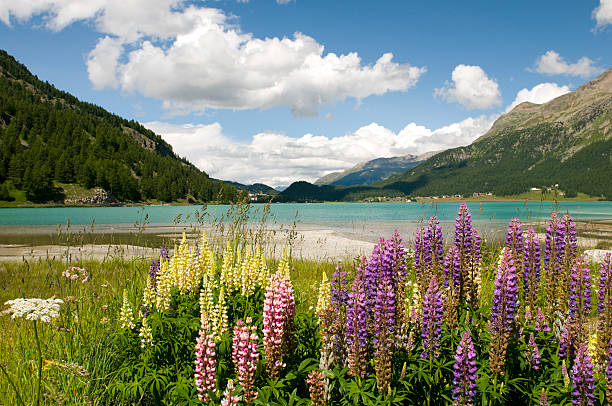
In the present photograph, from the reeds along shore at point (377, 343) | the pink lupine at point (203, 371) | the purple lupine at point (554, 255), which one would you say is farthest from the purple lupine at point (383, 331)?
the purple lupine at point (554, 255)

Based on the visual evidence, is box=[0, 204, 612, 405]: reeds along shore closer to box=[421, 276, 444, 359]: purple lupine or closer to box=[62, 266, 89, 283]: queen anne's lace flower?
box=[421, 276, 444, 359]: purple lupine

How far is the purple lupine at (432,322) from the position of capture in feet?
12.0

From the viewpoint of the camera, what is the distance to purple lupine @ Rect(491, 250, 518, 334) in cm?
369

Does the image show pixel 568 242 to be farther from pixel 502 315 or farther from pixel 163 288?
pixel 163 288

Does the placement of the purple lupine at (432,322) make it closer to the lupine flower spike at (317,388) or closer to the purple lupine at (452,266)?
the lupine flower spike at (317,388)

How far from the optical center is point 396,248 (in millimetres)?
4273

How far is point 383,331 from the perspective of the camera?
11.0ft

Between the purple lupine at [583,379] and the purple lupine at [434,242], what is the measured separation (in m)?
2.03

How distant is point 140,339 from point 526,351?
5.24 meters

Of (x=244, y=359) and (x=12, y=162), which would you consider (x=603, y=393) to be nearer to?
(x=244, y=359)

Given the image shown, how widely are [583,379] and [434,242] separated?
245 centimetres

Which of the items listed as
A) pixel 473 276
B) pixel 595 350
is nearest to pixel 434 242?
pixel 473 276

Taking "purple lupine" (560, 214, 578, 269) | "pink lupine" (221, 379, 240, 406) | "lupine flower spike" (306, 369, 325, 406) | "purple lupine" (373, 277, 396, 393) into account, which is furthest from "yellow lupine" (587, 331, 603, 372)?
"pink lupine" (221, 379, 240, 406)

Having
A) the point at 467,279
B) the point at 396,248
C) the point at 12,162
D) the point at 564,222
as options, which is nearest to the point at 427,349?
the point at 396,248
